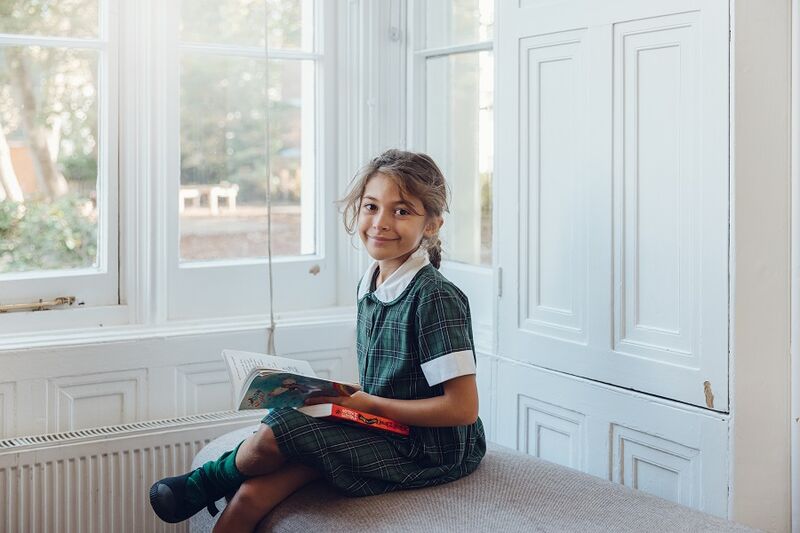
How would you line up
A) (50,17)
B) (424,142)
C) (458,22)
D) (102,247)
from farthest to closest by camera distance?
1. (424,142)
2. (458,22)
3. (102,247)
4. (50,17)

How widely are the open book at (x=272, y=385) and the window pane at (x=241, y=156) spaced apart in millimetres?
828

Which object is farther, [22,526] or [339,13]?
[339,13]

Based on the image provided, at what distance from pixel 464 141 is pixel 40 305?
1182 mm

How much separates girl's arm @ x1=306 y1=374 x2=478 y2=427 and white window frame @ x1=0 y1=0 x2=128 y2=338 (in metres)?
0.90

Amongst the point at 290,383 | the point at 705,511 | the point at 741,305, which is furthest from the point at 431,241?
the point at 705,511

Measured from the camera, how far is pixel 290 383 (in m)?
1.62

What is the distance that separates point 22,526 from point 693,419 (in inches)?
57.7

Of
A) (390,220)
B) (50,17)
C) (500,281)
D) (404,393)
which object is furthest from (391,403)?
(50,17)

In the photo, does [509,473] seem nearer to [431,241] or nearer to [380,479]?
[380,479]

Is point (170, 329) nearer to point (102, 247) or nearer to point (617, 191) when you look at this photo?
point (102, 247)

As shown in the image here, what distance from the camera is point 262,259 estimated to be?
102 inches

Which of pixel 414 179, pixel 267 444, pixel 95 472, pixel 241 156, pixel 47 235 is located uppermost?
pixel 241 156

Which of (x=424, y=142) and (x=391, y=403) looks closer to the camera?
(x=391, y=403)

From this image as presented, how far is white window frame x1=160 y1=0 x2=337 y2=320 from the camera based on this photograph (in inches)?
94.3
